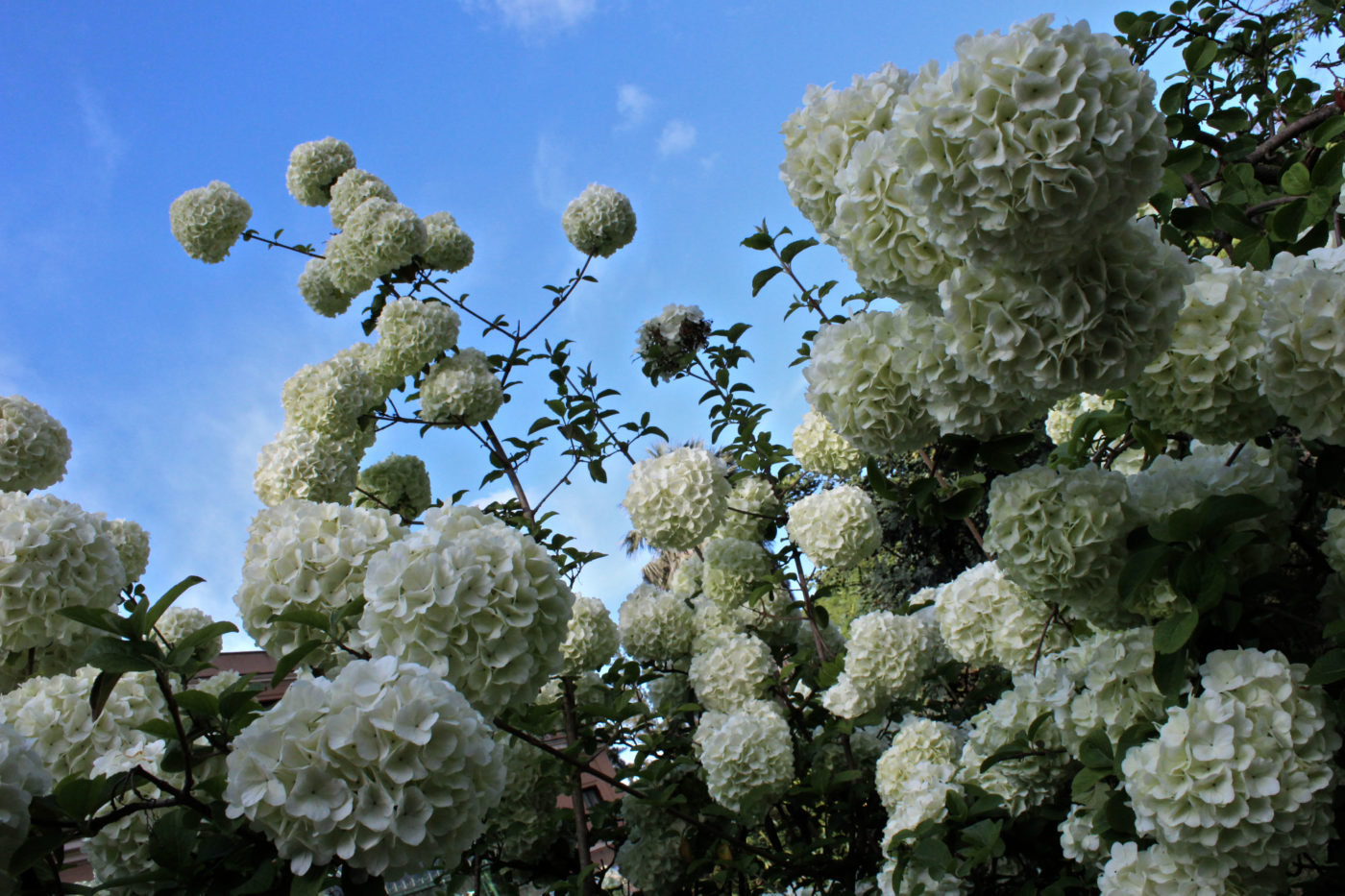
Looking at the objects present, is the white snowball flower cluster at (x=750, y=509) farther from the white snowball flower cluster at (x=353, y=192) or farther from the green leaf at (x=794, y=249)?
the white snowball flower cluster at (x=353, y=192)

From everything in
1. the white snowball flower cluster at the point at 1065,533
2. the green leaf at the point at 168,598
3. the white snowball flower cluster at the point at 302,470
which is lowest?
the white snowball flower cluster at the point at 1065,533

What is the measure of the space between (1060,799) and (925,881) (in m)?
0.48

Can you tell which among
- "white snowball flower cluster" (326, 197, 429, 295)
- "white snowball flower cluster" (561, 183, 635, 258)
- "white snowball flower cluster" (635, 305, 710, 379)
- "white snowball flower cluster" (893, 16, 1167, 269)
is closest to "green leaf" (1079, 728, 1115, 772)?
"white snowball flower cluster" (893, 16, 1167, 269)

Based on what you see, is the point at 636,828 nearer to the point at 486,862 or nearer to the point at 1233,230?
the point at 486,862

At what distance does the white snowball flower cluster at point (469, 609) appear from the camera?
154 centimetres

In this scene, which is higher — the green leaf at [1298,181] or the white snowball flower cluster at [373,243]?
the white snowball flower cluster at [373,243]

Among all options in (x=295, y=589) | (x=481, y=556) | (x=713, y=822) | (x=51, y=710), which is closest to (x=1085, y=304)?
(x=481, y=556)

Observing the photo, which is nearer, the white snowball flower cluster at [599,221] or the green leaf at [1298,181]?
the green leaf at [1298,181]

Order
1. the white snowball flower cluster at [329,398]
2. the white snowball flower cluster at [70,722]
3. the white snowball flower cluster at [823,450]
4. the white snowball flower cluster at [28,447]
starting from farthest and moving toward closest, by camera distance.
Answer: the white snowball flower cluster at [823,450]
the white snowball flower cluster at [329,398]
the white snowball flower cluster at [28,447]
the white snowball flower cluster at [70,722]

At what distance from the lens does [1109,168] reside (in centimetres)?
119

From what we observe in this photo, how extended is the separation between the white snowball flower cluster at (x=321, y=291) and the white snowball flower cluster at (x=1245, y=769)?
4.46 metres

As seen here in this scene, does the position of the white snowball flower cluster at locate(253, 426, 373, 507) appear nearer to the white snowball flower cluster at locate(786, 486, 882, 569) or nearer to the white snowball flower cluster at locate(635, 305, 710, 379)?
the white snowball flower cluster at locate(635, 305, 710, 379)

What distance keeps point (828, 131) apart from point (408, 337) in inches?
112

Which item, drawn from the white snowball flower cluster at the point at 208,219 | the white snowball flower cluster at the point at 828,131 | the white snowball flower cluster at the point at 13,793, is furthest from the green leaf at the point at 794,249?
the white snowball flower cluster at the point at 208,219
